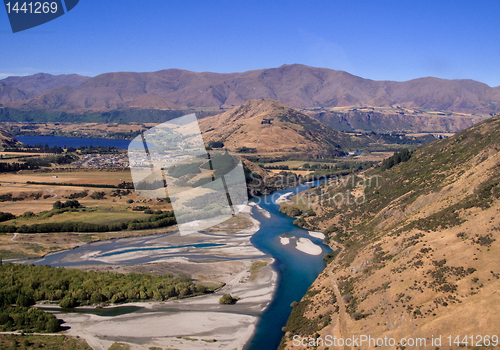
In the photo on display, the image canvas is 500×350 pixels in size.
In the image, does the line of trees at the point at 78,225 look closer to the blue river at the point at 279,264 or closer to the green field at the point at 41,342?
the blue river at the point at 279,264

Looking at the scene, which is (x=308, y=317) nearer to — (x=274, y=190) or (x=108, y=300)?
(x=108, y=300)

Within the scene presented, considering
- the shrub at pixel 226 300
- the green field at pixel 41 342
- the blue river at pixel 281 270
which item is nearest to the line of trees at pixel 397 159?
the blue river at pixel 281 270

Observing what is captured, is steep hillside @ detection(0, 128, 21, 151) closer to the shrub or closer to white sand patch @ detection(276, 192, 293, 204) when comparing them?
white sand patch @ detection(276, 192, 293, 204)

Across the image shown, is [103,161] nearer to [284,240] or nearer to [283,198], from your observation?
[283,198]

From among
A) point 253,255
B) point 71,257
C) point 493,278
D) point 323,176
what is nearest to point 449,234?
point 493,278

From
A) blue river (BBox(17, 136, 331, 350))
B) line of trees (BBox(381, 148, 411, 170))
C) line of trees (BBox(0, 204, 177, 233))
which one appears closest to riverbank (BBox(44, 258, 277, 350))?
blue river (BBox(17, 136, 331, 350))

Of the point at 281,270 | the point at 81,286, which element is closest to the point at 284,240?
the point at 281,270
